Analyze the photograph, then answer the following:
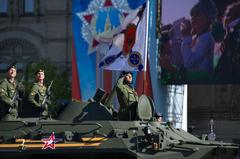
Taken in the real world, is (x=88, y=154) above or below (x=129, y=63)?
below

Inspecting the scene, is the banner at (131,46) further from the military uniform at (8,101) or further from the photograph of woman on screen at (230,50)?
the photograph of woman on screen at (230,50)

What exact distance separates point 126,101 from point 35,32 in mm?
28171

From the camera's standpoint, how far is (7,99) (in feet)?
43.8

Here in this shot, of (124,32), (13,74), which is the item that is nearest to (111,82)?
(124,32)

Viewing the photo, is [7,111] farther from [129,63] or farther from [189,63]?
[189,63]

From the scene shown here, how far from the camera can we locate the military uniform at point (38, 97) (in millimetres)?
13680

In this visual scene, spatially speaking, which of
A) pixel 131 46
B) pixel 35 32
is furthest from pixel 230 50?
pixel 35 32

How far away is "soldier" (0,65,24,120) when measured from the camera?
13.3m

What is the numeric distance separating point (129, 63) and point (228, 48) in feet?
34.0

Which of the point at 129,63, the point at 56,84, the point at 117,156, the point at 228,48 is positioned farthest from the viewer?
the point at 56,84

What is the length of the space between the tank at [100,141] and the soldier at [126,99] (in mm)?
163

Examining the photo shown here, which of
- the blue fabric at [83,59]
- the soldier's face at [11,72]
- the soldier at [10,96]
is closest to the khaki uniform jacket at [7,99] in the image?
the soldier at [10,96]

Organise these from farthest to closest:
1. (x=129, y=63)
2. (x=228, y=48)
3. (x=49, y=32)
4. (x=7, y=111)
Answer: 1. (x=49, y=32)
2. (x=228, y=48)
3. (x=129, y=63)
4. (x=7, y=111)

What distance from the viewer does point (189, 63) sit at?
1238 inches
